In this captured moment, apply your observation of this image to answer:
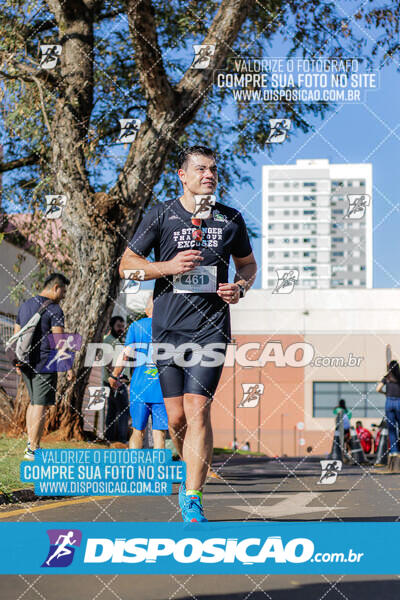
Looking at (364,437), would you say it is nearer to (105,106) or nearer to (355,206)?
(105,106)

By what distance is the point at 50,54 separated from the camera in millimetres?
12289

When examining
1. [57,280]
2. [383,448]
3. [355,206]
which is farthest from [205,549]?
[383,448]

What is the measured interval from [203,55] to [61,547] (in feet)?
30.7

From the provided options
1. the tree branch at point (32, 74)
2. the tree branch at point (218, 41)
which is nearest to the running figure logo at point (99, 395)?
the tree branch at point (218, 41)

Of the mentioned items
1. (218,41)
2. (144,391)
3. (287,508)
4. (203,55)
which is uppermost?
(218,41)

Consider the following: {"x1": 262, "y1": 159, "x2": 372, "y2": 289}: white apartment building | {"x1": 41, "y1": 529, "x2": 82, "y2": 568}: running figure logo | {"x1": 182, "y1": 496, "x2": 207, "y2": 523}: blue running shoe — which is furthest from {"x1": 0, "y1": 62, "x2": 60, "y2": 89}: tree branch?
{"x1": 41, "y1": 529, "x2": 82, "y2": 568}: running figure logo

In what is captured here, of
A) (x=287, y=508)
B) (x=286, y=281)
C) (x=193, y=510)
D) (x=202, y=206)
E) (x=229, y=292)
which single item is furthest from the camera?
(x=286, y=281)

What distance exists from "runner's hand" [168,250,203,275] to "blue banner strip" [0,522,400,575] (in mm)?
1636

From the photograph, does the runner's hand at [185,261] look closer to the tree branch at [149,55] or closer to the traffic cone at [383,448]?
the tree branch at [149,55]

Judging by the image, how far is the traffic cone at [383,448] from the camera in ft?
39.0

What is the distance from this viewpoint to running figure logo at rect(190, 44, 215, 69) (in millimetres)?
11307

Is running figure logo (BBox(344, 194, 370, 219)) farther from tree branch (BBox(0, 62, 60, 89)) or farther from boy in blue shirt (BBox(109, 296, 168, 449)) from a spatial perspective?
tree branch (BBox(0, 62, 60, 89))

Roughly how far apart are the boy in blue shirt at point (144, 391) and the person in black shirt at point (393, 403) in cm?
475

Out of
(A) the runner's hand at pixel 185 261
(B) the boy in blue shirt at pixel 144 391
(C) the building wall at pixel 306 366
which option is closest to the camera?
(A) the runner's hand at pixel 185 261
